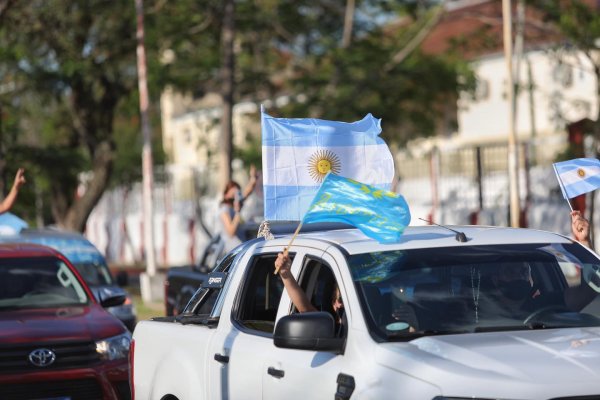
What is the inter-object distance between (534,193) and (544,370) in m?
22.4

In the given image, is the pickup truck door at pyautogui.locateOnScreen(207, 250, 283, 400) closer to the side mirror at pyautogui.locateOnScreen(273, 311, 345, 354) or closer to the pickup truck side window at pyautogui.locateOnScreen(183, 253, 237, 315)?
the pickup truck side window at pyautogui.locateOnScreen(183, 253, 237, 315)

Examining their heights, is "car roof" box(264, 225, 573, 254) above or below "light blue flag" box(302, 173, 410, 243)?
below

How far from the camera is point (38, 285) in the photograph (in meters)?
11.9

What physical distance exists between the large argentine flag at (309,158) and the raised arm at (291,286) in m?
0.89

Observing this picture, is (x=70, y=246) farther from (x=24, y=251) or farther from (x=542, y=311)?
(x=542, y=311)

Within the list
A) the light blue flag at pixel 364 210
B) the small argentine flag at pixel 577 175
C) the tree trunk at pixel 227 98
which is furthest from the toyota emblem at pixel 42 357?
the tree trunk at pixel 227 98

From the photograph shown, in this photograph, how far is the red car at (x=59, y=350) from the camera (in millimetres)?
10336

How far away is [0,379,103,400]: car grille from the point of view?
10.2 m

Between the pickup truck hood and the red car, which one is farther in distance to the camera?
the red car

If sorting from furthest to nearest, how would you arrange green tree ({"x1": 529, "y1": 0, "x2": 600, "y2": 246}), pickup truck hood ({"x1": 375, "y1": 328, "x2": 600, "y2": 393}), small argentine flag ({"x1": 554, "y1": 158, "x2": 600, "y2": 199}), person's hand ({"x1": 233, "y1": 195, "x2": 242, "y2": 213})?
green tree ({"x1": 529, "y1": 0, "x2": 600, "y2": 246})
person's hand ({"x1": 233, "y1": 195, "x2": 242, "y2": 213})
small argentine flag ({"x1": 554, "y1": 158, "x2": 600, "y2": 199})
pickup truck hood ({"x1": 375, "y1": 328, "x2": 600, "y2": 393})

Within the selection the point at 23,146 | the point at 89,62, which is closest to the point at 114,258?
the point at 23,146

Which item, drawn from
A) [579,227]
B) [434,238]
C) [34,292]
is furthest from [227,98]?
[434,238]

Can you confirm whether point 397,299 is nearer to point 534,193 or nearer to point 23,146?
point 534,193

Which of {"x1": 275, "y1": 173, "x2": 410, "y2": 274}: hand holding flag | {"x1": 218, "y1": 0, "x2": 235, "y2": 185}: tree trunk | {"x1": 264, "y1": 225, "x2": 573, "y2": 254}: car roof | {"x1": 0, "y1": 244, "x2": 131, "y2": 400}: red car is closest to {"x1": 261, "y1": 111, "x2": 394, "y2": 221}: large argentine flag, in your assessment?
{"x1": 264, "y1": 225, "x2": 573, "y2": 254}: car roof
